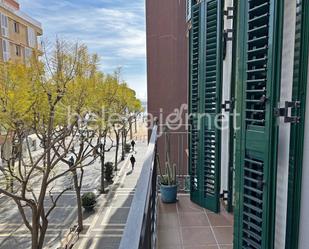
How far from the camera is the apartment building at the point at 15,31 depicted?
18.5 metres

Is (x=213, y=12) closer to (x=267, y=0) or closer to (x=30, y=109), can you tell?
(x=267, y=0)

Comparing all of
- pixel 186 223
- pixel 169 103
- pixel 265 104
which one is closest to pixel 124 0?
pixel 169 103

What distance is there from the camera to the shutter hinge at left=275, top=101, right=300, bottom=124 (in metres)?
1.53

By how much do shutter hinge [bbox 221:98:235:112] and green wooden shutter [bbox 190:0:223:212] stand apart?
0.06 meters

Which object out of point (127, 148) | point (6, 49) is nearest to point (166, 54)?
point (127, 148)

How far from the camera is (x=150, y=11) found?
8.69 m

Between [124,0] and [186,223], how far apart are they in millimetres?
10101

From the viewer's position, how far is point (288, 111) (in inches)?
61.6

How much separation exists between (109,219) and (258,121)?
27.3ft

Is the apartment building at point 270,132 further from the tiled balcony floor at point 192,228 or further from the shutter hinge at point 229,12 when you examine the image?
the shutter hinge at point 229,12

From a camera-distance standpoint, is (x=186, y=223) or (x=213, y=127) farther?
(x=213, y=127)

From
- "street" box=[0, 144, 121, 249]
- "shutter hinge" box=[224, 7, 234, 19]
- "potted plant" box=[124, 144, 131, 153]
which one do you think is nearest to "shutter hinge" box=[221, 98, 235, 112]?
"shutter hinge" box=[224, 7, 234, 19]

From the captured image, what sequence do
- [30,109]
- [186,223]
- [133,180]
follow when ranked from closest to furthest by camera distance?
1. [186,223]
2. [30,109]
3. [133,180]

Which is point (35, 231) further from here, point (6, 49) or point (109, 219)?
point (6, 49)
